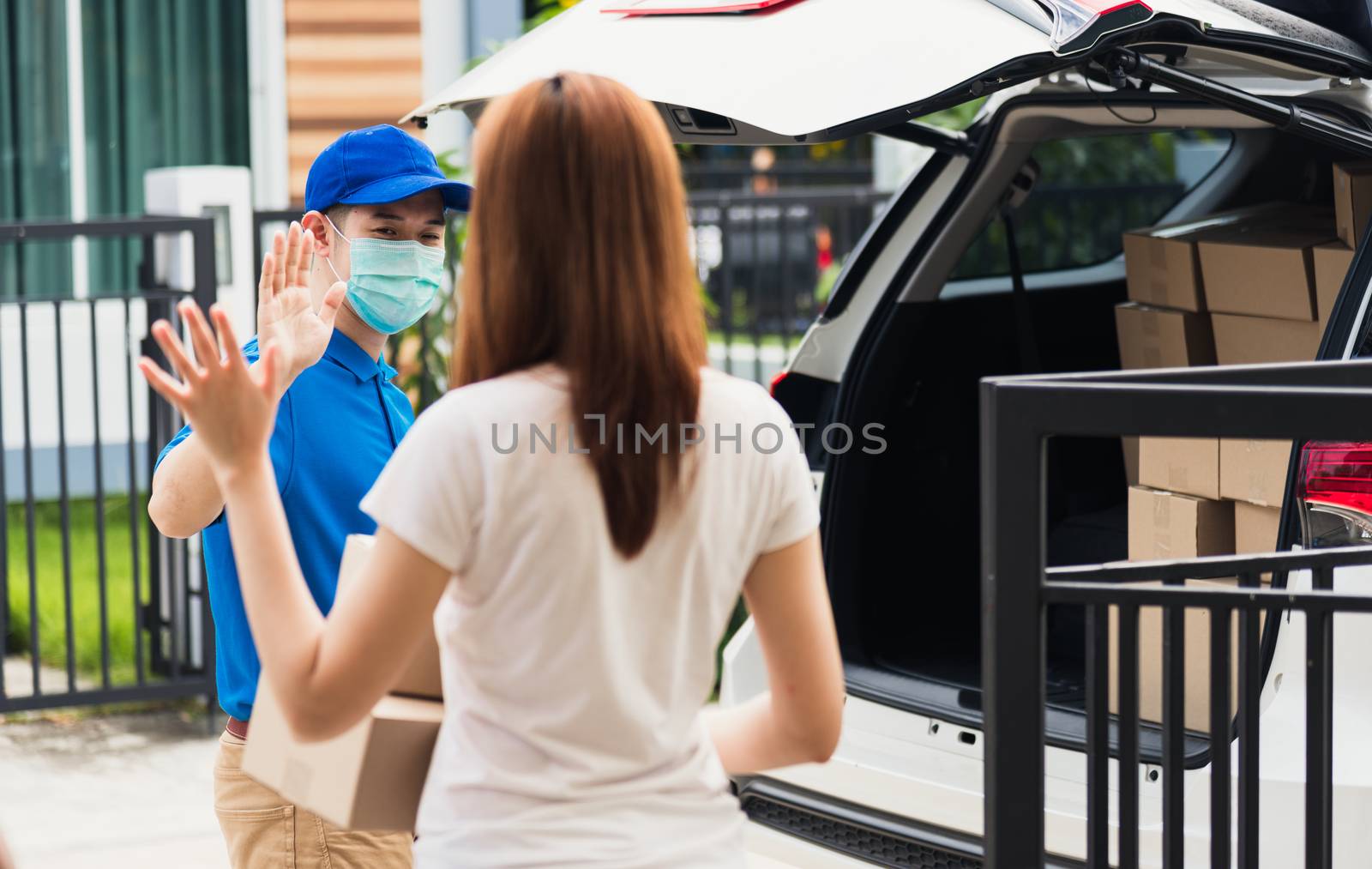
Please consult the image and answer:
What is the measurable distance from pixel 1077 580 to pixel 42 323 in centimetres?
799

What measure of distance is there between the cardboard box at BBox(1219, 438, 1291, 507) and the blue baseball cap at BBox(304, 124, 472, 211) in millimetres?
1634

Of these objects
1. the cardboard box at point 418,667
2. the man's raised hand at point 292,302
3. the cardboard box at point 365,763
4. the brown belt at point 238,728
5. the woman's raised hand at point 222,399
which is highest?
the man's raised hand at point 292,302

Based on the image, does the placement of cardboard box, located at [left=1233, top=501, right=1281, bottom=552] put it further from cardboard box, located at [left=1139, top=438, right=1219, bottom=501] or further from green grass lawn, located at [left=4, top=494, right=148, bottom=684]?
green grass lawn, located at [left=4, top=494, right=148, bottom=684]

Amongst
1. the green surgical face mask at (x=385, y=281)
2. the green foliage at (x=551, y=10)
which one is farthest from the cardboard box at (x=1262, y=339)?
the green foliage at (x=551, y=10)

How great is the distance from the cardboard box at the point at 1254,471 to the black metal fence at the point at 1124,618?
50.8 inches

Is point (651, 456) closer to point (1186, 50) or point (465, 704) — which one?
point (465, 704)

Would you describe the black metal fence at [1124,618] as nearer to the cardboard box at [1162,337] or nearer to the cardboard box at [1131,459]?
the cardboard box at [1162,337]

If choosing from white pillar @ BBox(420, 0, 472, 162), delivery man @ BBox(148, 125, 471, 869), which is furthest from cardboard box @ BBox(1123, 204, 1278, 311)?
white pillar @ BBox(420, 0, 472, 162)

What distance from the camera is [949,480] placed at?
167 inches

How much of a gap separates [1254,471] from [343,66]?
7112 mm

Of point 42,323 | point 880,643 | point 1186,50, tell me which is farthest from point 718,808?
point 42,323

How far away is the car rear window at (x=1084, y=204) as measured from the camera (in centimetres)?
950

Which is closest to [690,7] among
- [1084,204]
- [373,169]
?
[373,169]

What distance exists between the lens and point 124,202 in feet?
31.4
